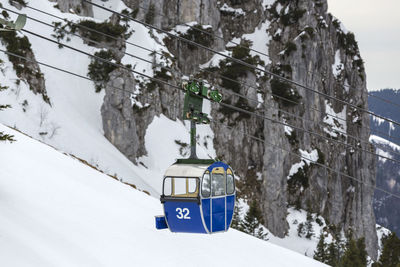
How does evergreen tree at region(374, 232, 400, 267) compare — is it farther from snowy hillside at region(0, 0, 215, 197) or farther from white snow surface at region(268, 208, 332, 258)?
snowy hillside at region(0, 0, 215, 197)

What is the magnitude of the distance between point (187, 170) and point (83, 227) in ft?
39.6

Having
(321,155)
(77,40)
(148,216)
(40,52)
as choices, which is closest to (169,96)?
(77,40)

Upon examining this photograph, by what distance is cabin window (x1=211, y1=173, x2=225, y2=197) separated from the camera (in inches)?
476

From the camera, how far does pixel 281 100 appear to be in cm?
9750

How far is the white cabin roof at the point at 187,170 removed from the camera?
11435mm

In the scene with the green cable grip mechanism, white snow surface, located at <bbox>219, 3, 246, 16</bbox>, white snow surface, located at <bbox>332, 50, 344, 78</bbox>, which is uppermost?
white snow surface, located at <bbox>219, 3, 246, 16</bbox>

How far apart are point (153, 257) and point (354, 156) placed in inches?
3979

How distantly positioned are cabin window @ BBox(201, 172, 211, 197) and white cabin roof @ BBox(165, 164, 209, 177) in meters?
0.21

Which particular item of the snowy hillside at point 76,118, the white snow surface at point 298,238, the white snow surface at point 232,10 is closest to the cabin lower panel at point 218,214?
the snowy hillside at point 76,118

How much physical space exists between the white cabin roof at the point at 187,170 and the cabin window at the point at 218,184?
584 millimetres

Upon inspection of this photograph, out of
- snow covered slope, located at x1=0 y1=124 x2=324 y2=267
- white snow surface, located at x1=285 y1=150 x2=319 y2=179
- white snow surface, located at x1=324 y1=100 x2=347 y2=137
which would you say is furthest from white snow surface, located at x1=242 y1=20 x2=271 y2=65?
snow covered slope, located at x1=0 y1=124 x2=324 y2=267

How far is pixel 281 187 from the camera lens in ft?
290

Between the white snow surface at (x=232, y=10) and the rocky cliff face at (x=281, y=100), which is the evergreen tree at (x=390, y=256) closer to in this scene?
the rocky cliff face at (x=281, y=100)

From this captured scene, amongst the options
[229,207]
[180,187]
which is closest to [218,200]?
[229,207]
